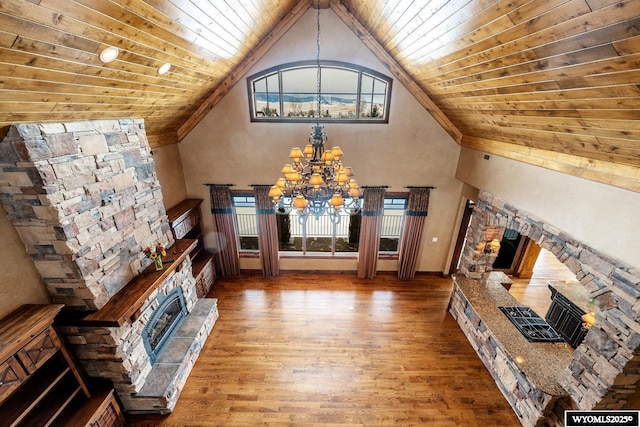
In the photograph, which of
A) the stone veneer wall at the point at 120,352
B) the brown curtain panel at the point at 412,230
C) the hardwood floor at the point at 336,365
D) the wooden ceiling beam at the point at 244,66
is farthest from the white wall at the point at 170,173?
the brown curtain panel at the point at 412,230

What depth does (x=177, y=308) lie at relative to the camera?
5031 mm

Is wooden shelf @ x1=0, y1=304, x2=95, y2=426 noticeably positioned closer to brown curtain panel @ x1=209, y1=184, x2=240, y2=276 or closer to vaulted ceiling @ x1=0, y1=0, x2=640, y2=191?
vaulted ceiling @ x1=0, y1=0, x2=640, y2=191

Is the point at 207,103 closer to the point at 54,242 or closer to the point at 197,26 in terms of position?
the point at 197,26

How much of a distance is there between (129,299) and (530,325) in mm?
6448

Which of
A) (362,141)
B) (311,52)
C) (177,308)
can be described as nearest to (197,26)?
(311,52)

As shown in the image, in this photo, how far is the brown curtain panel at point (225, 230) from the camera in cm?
Result: 643

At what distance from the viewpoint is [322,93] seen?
575 centimetres

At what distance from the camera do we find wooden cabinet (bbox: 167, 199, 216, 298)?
558cm

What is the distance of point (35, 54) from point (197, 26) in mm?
1598

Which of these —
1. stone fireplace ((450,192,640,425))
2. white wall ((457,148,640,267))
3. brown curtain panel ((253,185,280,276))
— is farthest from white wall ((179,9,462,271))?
stone fireplace ((450,192,640,425))

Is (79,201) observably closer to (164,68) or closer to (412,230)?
(164,68)

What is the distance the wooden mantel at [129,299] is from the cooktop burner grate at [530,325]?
19.9ft

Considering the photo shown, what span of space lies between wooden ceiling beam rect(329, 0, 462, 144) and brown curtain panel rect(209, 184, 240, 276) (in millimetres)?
4375

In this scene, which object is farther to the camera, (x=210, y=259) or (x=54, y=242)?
(x=210, y=259)
